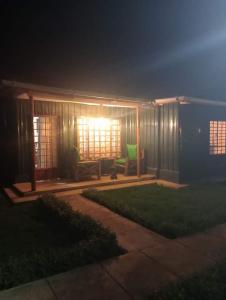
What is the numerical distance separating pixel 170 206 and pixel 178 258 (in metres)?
2.03

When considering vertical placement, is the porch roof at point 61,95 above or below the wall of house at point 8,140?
above

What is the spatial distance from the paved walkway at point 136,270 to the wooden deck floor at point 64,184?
3061mm

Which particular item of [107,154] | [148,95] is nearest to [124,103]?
[148,95]

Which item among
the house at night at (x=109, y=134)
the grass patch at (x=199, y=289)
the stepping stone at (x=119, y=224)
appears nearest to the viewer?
the grass patch at (x=199, y=289)

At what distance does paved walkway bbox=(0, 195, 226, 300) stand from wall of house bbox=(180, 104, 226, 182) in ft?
12.9

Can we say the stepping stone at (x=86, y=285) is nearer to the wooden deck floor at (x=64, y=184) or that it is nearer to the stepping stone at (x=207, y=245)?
the stepping stone at (x=207, y=245)

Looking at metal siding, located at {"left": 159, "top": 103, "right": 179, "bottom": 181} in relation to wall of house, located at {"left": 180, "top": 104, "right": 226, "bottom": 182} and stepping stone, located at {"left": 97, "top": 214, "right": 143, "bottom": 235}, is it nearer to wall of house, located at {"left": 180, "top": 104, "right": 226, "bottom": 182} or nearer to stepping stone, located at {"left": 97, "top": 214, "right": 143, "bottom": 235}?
wall of house, located at {"left": 180, "top": 104, "right": 226, "bottom": 182}

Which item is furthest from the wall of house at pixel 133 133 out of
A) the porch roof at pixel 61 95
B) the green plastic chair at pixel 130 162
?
the porch roof at pixel 61 95

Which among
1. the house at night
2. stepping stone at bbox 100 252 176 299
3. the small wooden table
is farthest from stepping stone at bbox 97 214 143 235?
the small wooden table

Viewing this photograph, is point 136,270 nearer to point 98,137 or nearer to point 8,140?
point 8,140

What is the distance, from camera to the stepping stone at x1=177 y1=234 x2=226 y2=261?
3.05 metres

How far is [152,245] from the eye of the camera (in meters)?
3.36

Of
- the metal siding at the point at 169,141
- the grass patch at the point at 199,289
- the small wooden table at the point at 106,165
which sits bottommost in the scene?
the grass patch at the point at 199,289

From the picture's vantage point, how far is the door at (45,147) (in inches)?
302
